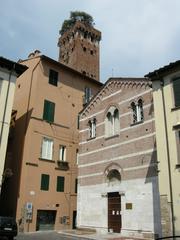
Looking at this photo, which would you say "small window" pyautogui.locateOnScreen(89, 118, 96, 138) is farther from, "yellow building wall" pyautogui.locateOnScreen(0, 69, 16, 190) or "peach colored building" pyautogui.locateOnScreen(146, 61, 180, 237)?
"peach colored building" pyautogui.locateOnScreen(146, 61, 180, 237)

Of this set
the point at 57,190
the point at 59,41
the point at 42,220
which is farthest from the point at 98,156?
the point at 59,41

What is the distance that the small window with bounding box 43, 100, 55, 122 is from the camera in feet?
95.2

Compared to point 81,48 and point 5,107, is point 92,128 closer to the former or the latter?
point 5,107

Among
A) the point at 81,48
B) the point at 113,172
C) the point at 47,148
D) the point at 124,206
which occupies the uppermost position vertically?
the point at 81,48

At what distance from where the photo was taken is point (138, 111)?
2342cm

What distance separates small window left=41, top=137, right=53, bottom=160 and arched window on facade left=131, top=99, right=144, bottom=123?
9.37m

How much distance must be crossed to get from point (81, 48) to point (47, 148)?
1554 inches

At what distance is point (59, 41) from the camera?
70062 millimetres

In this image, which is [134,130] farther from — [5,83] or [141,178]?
[5,83]

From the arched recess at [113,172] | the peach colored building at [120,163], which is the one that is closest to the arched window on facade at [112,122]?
the peach colored building at [120,163]

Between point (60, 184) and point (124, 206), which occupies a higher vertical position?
point (60, 184)

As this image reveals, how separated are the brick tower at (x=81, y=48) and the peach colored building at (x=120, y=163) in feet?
112

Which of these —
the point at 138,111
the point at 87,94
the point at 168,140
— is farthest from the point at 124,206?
the point at 87,94

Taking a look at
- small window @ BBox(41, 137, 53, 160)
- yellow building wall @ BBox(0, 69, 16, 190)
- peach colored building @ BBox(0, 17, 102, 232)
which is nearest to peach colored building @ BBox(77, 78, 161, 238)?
peach colored building @ BBox(0, 17, 102, 232)
